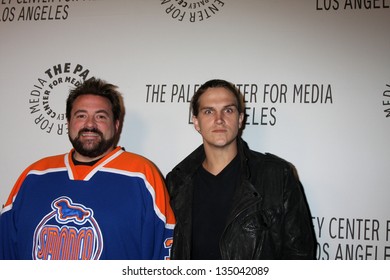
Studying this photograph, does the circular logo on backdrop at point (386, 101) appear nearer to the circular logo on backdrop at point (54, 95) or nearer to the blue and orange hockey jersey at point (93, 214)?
the blue and orange hockey jersey at point (93, 214)

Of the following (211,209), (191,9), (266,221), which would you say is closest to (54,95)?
(191,9)

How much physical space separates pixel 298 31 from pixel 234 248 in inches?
47.4

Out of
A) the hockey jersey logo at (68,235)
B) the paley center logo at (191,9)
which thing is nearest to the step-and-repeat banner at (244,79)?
the paley center logo at (191,9)

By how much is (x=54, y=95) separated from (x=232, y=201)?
1318 millimetres

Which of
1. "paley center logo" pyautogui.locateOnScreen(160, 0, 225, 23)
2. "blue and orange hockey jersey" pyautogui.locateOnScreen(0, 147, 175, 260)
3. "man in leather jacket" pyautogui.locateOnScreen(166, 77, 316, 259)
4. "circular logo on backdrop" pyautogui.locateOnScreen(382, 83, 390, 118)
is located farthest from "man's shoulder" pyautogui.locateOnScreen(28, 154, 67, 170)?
"circular logo on backdrop" pyautogui.locateOnScreen(382, 83, 390, 118)

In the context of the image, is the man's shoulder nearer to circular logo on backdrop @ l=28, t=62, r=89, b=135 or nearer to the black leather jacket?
circular logo on backdrop @ l=28, t=62, r=89, b=135

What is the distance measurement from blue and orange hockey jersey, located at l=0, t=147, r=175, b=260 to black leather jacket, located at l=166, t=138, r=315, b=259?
154 millimetres

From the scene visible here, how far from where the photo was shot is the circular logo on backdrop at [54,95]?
82.6 inches

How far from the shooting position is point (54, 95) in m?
2.11

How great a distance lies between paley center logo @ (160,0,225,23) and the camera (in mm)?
2000

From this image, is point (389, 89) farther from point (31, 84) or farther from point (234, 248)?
point (31, 84)

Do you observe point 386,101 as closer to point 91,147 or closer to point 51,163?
point 91,147

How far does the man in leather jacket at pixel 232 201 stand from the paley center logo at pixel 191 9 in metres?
0.62
